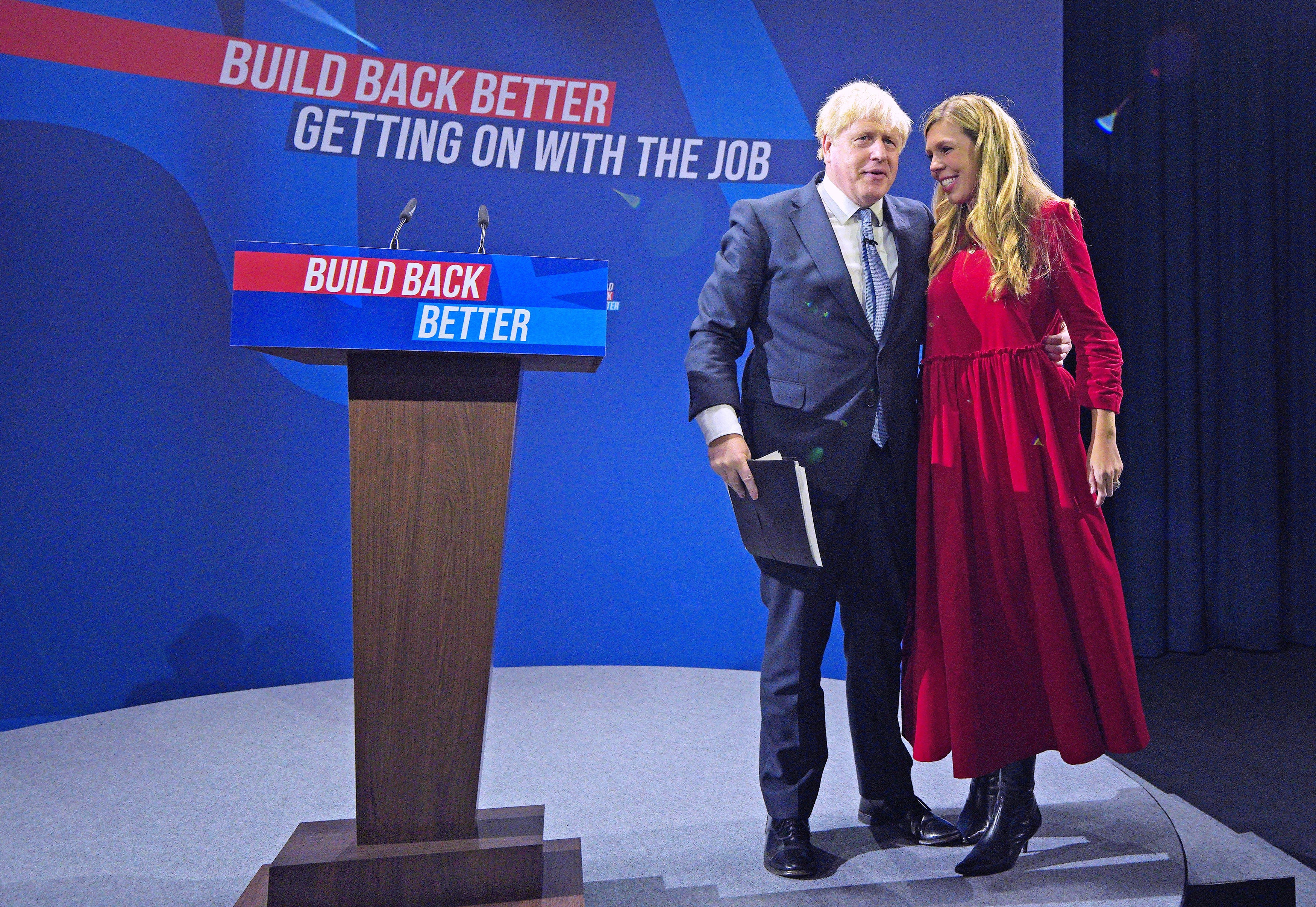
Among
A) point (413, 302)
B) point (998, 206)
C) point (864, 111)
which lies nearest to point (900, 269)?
point (998, 206)

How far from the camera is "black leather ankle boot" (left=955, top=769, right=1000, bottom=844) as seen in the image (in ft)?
5.28

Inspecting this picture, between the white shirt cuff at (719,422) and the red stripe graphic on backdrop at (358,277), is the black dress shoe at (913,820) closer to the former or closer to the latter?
the white shirt cuff at (719,422)

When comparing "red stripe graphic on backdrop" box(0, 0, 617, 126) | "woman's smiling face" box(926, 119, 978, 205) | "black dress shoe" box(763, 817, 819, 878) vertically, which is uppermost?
"red stripe graphic on backdrop" box(0, 0, 617, 126)

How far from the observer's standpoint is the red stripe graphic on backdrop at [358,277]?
121cm

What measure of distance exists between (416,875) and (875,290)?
1.32m

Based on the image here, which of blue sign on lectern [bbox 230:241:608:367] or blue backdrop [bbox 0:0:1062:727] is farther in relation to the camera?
blue backdrop [bbox 0:0:1062:727]

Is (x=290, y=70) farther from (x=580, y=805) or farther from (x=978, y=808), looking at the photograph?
(x=978, y=808)

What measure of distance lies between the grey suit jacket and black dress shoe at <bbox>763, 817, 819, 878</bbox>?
0.61 metres

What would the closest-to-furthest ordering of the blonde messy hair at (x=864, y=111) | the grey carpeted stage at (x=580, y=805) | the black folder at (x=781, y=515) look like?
the black folder at (x=781, y=515) → the grey carpeted stage at (x=580, y=805) → the blonde messy hair at (x=864, y=111)

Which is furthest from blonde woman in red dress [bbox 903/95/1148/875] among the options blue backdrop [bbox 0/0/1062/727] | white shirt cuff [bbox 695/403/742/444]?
blue backdrop [bbox 0/0/1062/727]

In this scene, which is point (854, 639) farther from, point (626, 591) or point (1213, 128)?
point (1213, 128)

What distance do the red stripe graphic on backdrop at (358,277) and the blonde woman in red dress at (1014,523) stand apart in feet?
3.03

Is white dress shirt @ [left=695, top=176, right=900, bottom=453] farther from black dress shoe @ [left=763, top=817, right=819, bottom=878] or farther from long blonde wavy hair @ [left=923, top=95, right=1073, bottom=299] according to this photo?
black dress shoe @ [left=763, top=817, right=819, bottom=878]

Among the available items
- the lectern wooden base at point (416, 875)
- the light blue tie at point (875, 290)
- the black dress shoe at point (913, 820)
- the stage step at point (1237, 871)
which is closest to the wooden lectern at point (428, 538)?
the lectern wooden base at point (416, 875)
